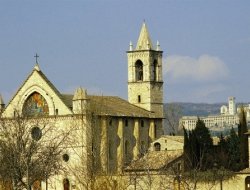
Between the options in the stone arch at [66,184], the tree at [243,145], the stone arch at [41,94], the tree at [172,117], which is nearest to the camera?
the tree at [243,145]

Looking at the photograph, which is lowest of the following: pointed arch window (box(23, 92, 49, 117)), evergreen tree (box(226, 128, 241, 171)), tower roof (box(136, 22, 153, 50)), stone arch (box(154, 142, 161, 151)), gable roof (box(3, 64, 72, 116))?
evergreen tree (box(226, 128, 241, 171))

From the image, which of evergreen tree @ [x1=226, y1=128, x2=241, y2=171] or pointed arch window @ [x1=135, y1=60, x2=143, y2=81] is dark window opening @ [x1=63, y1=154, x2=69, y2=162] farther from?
evergreen tree @ [x1=226, y1=128, x2=241, y2=171]

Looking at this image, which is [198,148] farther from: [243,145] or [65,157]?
[65,157]

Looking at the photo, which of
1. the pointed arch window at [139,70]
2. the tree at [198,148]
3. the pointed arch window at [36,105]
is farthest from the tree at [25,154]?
the pointed arch window at [139,70]

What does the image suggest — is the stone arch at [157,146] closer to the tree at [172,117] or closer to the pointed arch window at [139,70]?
the pointed arch window at [139,70]

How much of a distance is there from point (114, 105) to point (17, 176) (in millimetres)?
A: 38045

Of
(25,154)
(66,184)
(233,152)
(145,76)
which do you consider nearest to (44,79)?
(66,184)

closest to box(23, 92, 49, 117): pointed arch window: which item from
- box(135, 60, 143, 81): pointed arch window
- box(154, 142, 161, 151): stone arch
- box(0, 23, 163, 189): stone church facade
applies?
box(0, 23, 163, 189): stone church facade

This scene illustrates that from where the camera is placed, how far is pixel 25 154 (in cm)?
5741

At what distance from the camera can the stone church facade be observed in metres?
86.9

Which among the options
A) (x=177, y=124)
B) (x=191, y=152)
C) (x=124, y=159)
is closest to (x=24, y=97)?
(x=124, y=159)

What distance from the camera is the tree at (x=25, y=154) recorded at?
5647 centimetres

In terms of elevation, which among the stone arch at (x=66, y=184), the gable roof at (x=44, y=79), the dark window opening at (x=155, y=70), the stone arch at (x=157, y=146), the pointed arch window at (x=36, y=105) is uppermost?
the dark window opening at (x=155, y=70)

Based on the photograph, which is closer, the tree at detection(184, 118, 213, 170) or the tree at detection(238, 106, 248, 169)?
the tree at detection(238, 106, 248, 169)
